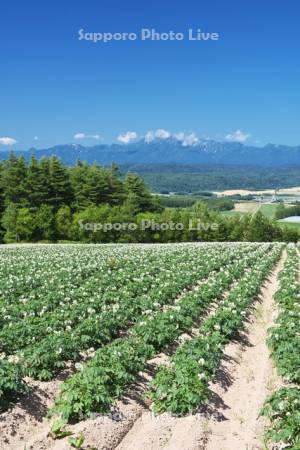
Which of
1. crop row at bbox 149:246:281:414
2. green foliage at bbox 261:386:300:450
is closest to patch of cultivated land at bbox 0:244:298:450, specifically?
crop row at bbox 149:246:281:414

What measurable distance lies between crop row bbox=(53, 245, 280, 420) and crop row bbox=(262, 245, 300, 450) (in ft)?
9.90

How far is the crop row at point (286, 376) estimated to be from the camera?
332 inches

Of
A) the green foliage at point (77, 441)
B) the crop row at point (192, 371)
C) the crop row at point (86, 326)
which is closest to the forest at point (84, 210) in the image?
the crop row at point (86, 326)

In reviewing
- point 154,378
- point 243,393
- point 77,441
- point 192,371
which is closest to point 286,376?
point 243,393

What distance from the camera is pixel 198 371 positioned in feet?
34.9

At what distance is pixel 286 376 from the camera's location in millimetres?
11633

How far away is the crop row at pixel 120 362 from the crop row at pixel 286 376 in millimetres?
3016

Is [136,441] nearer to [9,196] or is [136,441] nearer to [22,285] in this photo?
[22,285]

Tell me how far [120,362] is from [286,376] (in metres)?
4.19

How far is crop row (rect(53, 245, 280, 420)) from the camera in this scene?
9.45 meters

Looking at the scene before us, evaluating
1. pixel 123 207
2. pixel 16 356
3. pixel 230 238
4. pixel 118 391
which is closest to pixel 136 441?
pixel 118 391

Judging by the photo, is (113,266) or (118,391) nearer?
(118,391)

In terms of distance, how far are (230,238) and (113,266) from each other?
196 feet

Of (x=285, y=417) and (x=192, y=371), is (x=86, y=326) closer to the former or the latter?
(x=192, y=371)
